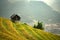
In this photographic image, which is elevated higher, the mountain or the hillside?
the mountain

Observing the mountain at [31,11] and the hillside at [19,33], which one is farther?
the mountain at [31,11]

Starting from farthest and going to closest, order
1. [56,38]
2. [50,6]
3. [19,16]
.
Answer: [50,6] → [19,16] → [56,38]

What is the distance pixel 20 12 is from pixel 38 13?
223 cm

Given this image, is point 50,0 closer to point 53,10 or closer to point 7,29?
point 53,10

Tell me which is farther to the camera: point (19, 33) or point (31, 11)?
point (31, 11)

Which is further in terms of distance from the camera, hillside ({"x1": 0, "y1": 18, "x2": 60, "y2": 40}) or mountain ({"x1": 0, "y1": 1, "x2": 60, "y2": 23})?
mountain ({"x1": 0, "y1": 1, "x2": 60, "y2": 23})

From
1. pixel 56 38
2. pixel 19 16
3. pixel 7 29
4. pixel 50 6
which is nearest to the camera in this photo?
pixel 7 29

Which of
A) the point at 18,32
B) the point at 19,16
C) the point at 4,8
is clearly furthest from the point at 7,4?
the point at 18,32

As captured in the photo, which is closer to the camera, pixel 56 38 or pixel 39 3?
pixel 56 38

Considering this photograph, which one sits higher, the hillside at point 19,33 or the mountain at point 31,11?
the mountain at point 31,11

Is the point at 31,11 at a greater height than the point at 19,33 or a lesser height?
greater

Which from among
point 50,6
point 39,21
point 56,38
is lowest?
point 56,38

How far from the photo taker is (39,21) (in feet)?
85.7

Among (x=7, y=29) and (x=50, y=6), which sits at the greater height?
(x=50, y=6)
